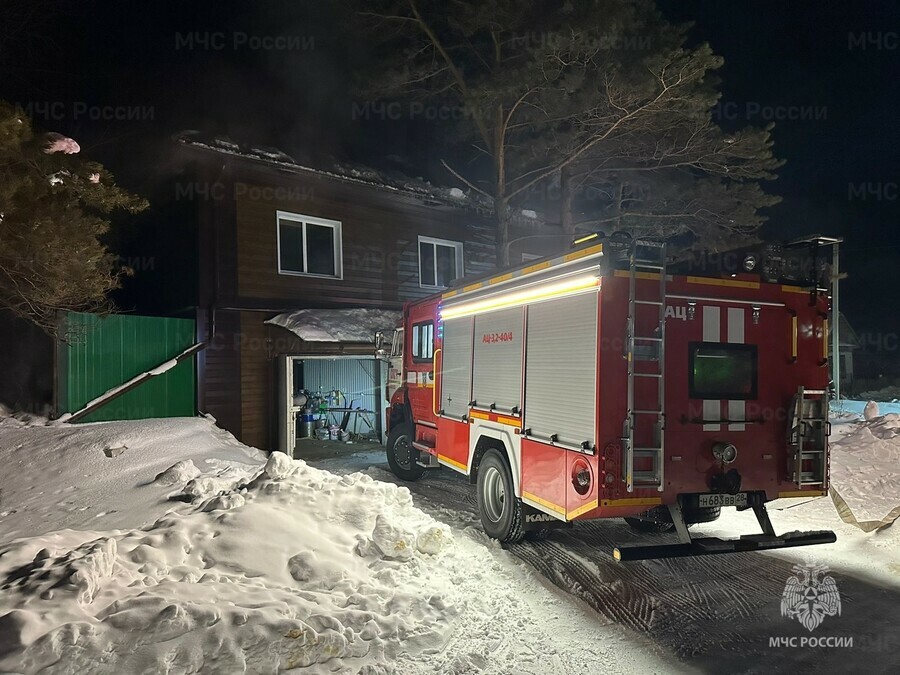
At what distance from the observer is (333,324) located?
11.8 m

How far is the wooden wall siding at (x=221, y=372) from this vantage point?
1089 centimetres

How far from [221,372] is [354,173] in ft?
17.1

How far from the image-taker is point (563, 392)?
530 cm

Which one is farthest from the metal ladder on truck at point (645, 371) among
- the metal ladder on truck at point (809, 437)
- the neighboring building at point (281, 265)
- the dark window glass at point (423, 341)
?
the neighboring building at point (281, 265)

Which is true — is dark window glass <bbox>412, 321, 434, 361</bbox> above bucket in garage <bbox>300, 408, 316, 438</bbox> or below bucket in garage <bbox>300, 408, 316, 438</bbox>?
above

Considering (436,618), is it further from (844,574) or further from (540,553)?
(844,574)

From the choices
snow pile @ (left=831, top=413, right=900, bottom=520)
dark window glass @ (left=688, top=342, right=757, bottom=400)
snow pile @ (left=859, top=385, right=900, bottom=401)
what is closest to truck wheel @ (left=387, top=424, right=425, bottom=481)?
dark window glass @ (left=688, top=342, right=757, bottom=400)

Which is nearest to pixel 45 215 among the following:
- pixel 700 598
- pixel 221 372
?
pixel 221 372

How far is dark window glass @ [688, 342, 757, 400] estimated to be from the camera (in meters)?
5.05

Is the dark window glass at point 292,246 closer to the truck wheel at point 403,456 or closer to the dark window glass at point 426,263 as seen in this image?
the dark window glass at point 426,263

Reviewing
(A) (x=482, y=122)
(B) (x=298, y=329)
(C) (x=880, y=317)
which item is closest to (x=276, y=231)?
(B) (x=298, y=329)

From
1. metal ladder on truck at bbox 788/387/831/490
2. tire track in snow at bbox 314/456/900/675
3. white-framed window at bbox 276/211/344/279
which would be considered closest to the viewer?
tire track in snow at bbox 314/456/900/675

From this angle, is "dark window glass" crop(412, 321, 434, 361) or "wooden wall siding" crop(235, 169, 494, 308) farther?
"wooden wall siding" crop(235, 169, 494, 308)

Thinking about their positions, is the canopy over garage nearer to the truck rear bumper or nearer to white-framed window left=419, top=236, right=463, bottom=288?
white-framed window left=419, top=236, right=463, bottom=288
